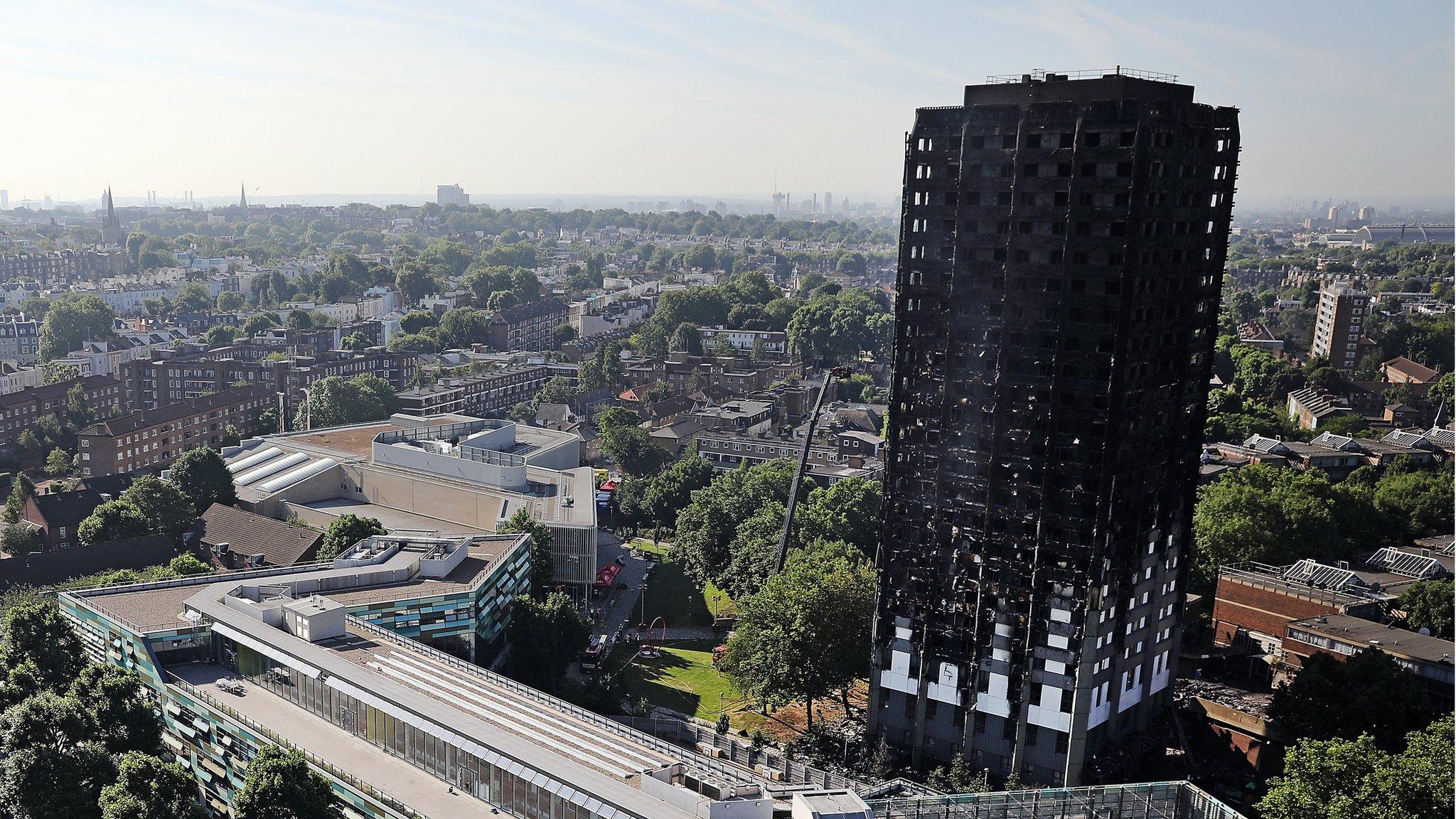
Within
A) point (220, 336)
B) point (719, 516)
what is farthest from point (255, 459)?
point (220, 336)

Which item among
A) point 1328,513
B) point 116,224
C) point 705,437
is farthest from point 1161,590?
point 116,224

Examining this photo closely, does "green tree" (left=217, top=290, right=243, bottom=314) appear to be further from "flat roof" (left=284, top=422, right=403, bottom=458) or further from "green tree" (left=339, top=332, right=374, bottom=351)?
"flat roof" (left=284, top=422, right=403, bottom=458)

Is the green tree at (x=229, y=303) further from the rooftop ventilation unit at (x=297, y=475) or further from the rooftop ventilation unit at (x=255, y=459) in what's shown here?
the rooftop ventilation unit at (x=297, y=475)

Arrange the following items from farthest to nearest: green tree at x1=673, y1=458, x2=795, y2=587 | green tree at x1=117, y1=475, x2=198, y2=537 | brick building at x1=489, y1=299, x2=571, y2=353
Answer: brick building at x1=489, y1=299, x2=571, y2=353
green tree at x1=117, y1=475, x2=198, y2=537
green tree at x1=673, y1=458, x2=795, y2=587

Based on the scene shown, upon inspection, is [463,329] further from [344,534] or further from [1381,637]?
[1381,637]

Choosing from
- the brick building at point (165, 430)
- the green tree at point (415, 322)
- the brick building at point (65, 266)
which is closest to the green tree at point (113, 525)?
the brick building at point (165, 430)

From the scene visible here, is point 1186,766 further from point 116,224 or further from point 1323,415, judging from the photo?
point 116,224

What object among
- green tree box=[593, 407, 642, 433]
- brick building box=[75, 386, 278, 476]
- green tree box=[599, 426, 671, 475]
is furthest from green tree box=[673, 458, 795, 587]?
brick building box=[75, 386, 278, 476]
